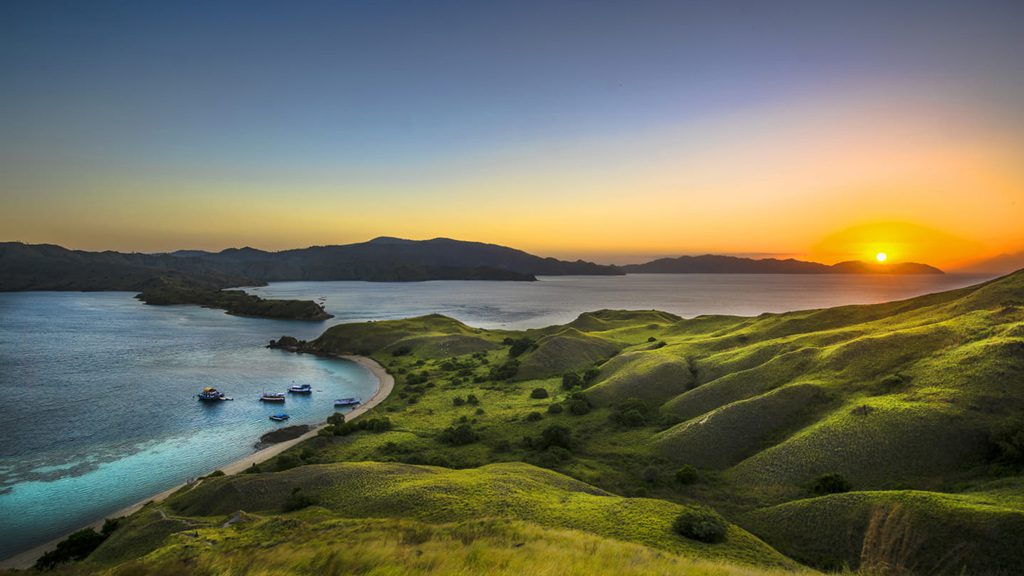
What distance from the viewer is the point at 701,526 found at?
24297 mm

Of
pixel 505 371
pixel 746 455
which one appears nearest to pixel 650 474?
pixel 746 455

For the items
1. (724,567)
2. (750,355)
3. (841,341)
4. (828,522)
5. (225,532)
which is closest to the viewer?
(724,567)

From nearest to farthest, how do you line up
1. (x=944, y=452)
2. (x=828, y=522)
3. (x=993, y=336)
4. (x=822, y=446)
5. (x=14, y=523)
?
1. (x=828, y=522)
2. (x=944, y=452)
3. (x=822, y=446)
4. (x=14, y=523)
5. (x=993, y=336)

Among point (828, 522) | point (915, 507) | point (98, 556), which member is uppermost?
point (915, 507)

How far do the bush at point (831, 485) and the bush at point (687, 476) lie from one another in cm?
858

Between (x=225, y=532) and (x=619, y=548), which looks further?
(x=225, y=532)

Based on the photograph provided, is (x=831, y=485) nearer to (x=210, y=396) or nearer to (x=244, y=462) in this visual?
(x=244, y=462)

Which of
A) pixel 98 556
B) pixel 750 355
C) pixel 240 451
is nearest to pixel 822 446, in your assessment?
pixel 750 355

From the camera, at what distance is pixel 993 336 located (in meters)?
45.0

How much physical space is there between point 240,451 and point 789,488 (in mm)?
62049

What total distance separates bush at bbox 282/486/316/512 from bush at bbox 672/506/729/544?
23654 mm

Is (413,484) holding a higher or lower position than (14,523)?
higher

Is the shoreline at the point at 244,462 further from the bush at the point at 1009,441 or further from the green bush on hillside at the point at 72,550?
the bush at the point at 1009,441

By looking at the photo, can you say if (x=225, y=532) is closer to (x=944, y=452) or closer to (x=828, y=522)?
(x=828, y=522)
